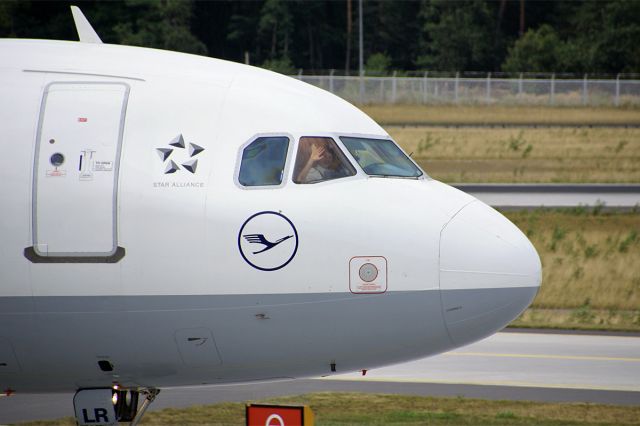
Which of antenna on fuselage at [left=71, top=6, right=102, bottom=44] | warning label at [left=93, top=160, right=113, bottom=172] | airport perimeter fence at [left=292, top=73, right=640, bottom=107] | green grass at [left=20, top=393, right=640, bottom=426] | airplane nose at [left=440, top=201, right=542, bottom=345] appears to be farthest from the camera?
airport perimeter fence at [left=292, top=73, right=640, bottom=107]

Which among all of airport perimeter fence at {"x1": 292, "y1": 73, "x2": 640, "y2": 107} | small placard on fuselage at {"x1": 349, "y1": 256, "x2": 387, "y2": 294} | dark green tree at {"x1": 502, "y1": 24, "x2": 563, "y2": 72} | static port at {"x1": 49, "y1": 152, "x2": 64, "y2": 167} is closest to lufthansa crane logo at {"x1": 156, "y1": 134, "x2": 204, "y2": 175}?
static port at {"x1": 49, "y1": 152, "x2": 64, "y2": 167}

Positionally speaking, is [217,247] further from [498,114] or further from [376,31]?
[376,31]

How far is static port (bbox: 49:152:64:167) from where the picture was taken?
10.5m

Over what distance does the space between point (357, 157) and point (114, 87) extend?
2.29m

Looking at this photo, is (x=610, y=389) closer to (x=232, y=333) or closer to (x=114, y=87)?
(x=232, y=333)

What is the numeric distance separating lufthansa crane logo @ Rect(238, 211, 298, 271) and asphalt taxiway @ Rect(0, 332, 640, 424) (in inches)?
200

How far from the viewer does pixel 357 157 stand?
10750 mm

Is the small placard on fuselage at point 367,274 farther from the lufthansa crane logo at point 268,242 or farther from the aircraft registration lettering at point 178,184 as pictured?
the aircraft registration lettering at point 178,184

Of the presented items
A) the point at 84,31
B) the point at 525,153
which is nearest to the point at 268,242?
the point at 84,31

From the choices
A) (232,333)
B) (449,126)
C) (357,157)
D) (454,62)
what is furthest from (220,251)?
(454,62)

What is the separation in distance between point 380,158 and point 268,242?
139 cm

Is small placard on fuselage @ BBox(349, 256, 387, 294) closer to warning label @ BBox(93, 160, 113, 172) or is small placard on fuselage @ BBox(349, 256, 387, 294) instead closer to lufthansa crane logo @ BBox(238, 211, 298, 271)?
lufthansa crane logo @ BBox(238, 211, 298, 271)

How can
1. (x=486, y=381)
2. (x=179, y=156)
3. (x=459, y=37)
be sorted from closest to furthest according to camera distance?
(x=179, y=156)
(x=486, y=381)
(x=459, y=37)

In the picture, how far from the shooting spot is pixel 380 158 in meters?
10.9
